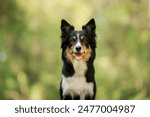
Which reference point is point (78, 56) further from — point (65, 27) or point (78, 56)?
point (65, 27)

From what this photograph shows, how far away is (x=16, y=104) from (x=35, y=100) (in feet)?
0.43

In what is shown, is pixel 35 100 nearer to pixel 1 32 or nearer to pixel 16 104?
pixel 16 104

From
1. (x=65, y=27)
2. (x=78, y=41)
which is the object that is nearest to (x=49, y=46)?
(x=65, y=27)

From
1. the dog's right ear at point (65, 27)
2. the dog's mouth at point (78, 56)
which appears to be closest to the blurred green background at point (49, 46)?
the dog's right ear at point (65, 27)

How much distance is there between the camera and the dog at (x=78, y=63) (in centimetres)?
301

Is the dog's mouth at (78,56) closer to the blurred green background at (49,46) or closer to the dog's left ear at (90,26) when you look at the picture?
the dog's left ear at (90,26)

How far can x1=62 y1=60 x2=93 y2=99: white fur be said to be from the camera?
3.04 m

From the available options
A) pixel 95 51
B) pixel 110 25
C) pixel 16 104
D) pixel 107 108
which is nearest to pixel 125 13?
pixel 110 25

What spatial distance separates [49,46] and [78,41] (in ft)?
1.22

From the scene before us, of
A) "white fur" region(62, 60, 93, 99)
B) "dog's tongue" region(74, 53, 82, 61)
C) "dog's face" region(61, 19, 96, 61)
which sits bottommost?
"white fur" region(62, 60, 93, 99)

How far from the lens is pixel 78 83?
3047mm

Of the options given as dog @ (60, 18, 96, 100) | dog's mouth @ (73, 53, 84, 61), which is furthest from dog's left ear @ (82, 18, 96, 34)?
dog's mouth @ (73, 53, 84, 61)

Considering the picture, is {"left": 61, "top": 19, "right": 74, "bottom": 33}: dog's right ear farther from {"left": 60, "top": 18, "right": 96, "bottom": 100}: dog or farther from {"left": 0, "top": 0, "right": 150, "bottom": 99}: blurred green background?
{"left": 0, "top": 0, "right": 150, "bottom": 99}: blurred green background

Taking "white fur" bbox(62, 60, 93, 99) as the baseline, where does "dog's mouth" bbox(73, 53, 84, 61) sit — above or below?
above
